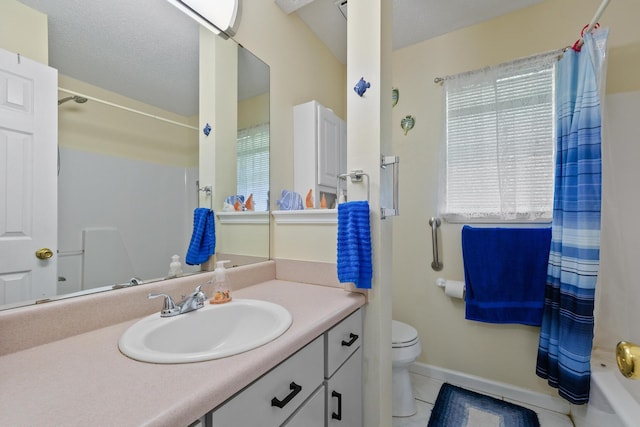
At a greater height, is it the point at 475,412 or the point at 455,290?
the point at 455,290

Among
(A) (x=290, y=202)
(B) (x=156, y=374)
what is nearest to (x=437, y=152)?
(A) (x=290, y=202)

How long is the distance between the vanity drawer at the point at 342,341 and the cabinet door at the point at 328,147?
964 mm

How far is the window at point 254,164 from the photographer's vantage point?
1.42 meters

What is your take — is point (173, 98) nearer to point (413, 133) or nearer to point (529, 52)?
point (413, 133)

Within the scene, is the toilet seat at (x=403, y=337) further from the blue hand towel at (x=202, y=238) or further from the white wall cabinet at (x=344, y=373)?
the blue hand towel at (x=202, y=238)

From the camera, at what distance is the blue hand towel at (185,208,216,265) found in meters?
1.14

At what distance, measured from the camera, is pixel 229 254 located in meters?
1.32

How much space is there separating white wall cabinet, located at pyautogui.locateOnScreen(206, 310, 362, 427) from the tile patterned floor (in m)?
0.59

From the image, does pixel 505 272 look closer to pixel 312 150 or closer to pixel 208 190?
pixel 312 150

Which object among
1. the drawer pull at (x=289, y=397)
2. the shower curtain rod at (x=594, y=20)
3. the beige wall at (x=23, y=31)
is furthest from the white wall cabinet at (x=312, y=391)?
the shower curtain rod at (x=594, y=20)

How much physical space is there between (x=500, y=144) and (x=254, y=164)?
1588 mm

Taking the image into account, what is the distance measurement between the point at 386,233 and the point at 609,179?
49.4 inches

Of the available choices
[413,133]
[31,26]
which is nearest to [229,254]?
[31,26]

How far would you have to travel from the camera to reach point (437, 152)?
76.7 inches
